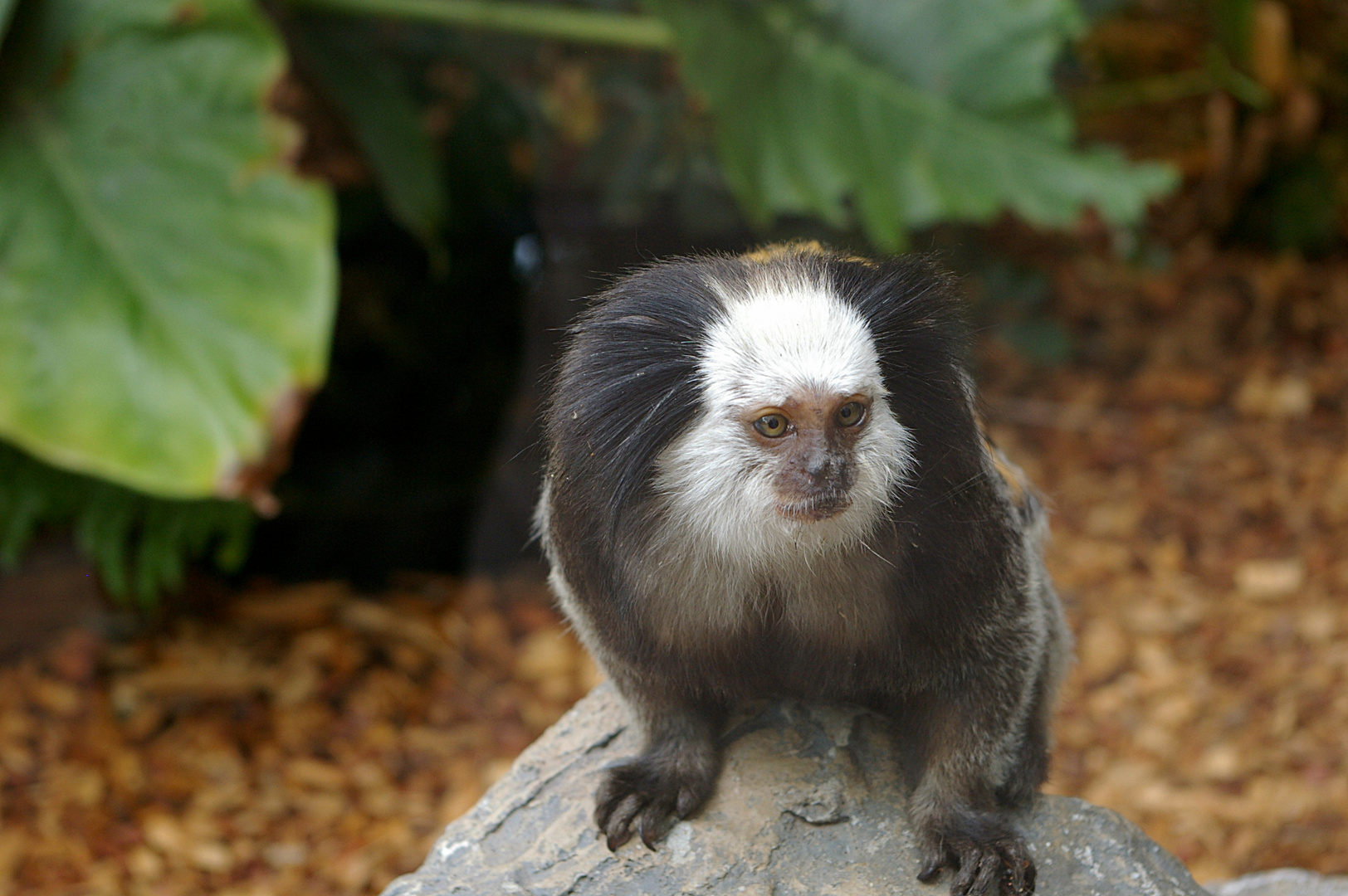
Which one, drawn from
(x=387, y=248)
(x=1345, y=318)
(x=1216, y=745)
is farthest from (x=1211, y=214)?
(x=387, y=248)

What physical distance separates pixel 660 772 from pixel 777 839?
0.29 m

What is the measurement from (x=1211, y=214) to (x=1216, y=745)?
334cm

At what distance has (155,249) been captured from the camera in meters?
3.62

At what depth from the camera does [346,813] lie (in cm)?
413

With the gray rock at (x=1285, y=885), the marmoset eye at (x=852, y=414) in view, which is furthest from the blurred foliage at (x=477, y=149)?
the gray rock at (x=1285, y=885)

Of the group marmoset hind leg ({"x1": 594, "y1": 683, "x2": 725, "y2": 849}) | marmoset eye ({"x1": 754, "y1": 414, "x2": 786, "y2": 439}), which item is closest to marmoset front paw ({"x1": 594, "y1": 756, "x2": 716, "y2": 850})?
marmoset hind leg ({"x1": 594, "y1": 683, "x2": 725, "y2": 849})

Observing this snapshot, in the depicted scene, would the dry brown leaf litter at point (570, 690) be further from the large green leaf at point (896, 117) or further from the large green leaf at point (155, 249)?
the large green leaf at point (896, 117)

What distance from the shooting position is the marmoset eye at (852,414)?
2.21m

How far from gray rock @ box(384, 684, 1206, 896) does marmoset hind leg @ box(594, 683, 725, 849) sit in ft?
0.11

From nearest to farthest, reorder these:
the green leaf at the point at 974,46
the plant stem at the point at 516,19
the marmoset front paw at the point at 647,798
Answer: the marmoset front paw at the point at 647,798 < the green leaf at the point at 974,46 < the plant stem at the point at 516,19

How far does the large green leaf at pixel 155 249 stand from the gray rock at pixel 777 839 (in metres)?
1.20

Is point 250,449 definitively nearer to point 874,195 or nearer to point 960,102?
point 874,195

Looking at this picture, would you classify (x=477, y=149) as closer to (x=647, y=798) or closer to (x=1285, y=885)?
(x=647, y=798)

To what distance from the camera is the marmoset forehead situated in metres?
2.17
